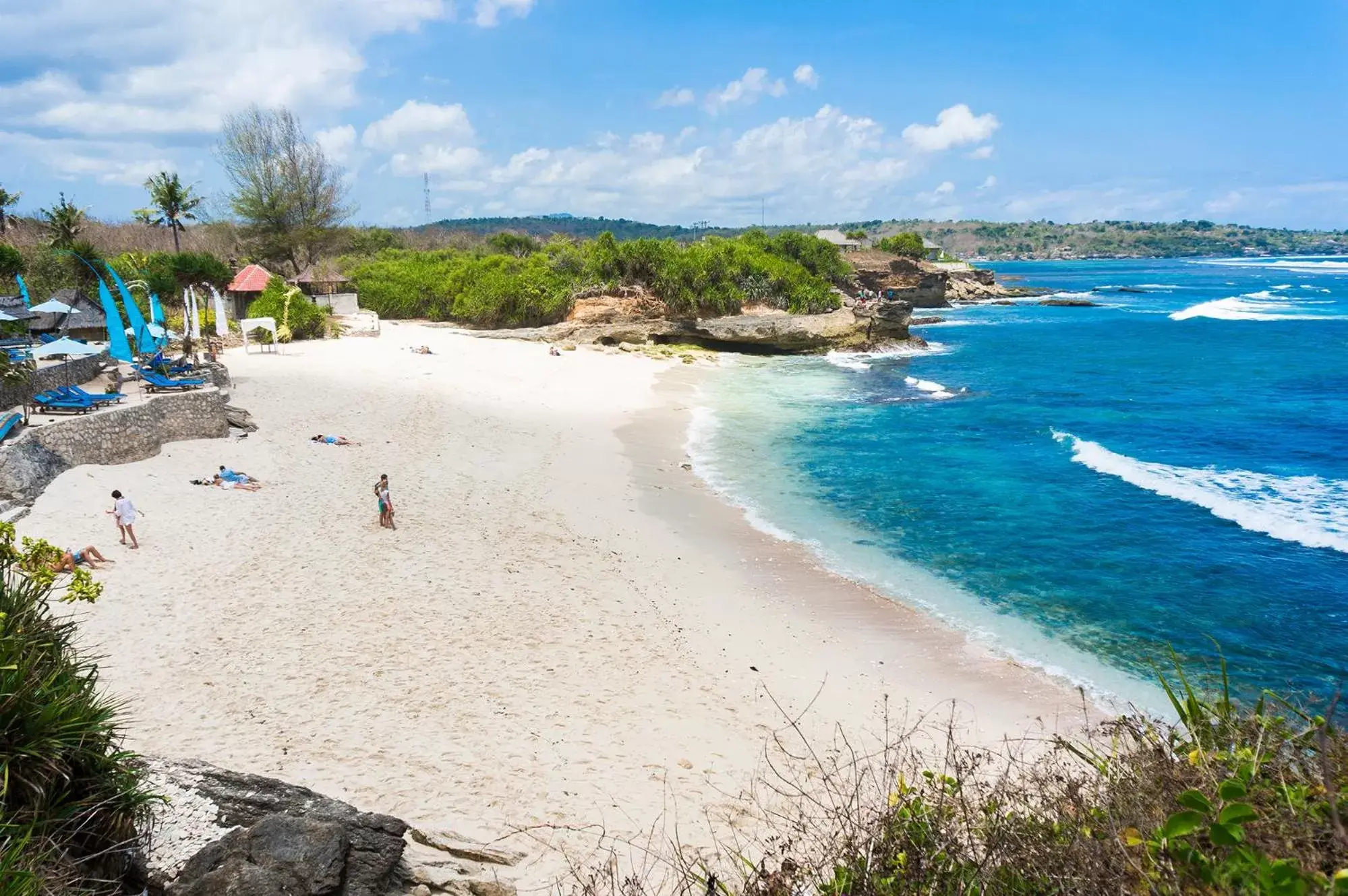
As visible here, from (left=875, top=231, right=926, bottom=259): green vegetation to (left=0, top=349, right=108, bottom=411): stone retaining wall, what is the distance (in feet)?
264

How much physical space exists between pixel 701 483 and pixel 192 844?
Answer: 621 inches

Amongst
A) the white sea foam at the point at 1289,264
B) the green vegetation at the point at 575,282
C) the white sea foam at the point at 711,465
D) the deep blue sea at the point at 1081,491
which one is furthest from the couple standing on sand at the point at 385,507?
the white sea foam at the point at 1289,264

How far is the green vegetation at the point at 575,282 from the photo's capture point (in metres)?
47.6

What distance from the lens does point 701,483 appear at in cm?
2014

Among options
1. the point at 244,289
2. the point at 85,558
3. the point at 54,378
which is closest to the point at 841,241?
the point at 244,289

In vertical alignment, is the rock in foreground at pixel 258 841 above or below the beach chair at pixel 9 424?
below

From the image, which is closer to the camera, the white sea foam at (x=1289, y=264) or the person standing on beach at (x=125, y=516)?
the person standing on beach at (x=125, y=516)

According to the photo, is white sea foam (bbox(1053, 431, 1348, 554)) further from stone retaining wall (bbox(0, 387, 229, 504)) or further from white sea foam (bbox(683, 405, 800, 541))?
stone retaining wall (bbox(0, 387, 229, 504))

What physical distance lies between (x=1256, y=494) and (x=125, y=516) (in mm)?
23829

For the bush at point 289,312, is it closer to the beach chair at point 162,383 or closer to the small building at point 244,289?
the small building at point 244,289

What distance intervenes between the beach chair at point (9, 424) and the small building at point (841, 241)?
79.5 metres

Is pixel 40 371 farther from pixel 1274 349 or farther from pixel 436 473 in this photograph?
pixel 1274 349

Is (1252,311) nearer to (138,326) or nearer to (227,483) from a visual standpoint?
(227,483)

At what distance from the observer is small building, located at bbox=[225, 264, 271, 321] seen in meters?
35.2
